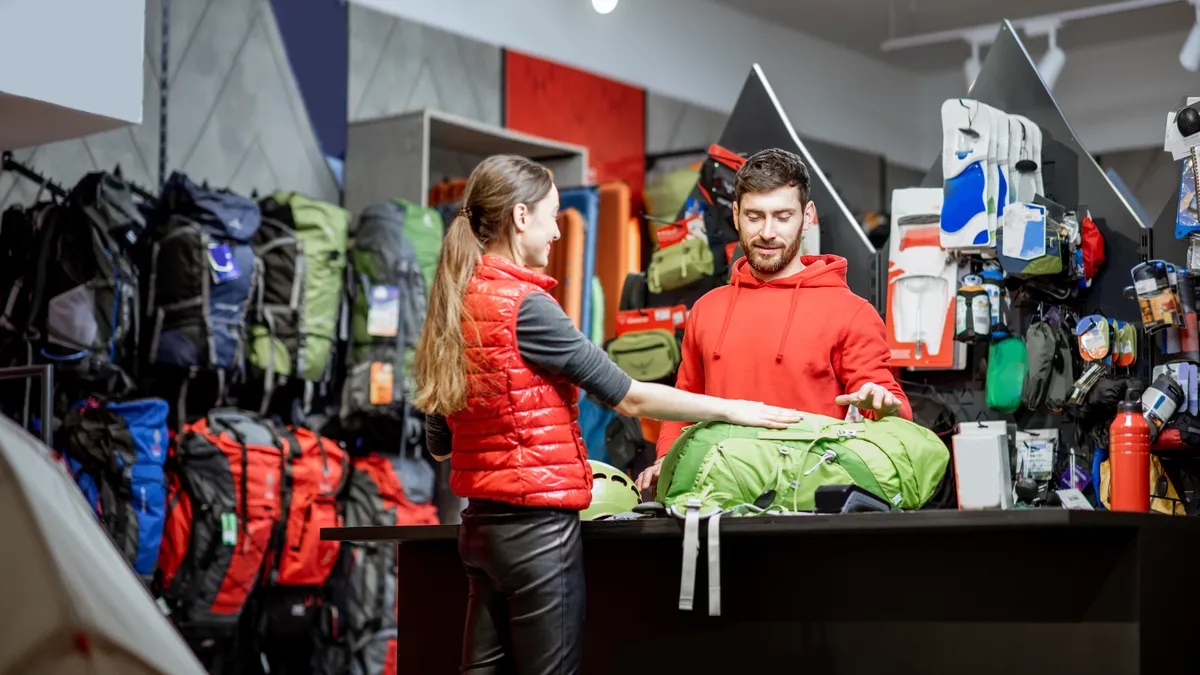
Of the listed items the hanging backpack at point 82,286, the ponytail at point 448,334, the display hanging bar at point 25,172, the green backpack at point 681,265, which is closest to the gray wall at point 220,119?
the display hanging bar at point 25,172

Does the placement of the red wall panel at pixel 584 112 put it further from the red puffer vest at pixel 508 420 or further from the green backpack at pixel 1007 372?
the red puffer vest at pixel 508 420

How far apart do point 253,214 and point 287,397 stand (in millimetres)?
929

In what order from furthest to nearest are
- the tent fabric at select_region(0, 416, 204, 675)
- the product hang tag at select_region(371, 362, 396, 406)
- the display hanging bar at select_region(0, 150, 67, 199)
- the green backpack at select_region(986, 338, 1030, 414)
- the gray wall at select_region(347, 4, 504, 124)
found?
the gray wall at select_region(347, 4, 504, 124)
the product hang tag at select_region(371, 362, 396, 406)
the display hanging bar at select_region(0, 150, 67, 199)
the green backpack at select_region(986, 338, 1030, 414)
the tent fabric at select_region(0, 416, 204, 675)

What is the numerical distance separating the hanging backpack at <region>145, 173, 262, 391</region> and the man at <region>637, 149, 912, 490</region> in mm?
2616

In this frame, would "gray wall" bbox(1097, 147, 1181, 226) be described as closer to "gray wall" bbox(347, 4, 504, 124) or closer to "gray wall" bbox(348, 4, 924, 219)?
"gray wall" bbox(348, 4, 924, 219)

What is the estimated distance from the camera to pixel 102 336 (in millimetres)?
4984

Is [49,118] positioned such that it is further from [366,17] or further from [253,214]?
[366,17]

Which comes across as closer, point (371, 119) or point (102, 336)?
point (102, 336)

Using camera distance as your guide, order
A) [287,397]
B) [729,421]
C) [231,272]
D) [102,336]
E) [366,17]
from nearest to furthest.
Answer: [729,421] → [102,336] → [231,272] → [287,397] → [366,17]

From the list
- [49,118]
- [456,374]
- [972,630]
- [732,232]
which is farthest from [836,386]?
[49,118]

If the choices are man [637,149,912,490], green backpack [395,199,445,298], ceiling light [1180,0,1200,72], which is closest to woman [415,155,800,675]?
man [637,149,912,490]

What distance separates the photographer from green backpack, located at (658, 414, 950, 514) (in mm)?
2613

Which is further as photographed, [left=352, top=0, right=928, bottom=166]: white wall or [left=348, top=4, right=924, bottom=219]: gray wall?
[left=352, top=0, right=928, bottom=166]: white wall

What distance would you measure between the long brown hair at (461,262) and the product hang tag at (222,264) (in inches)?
118
